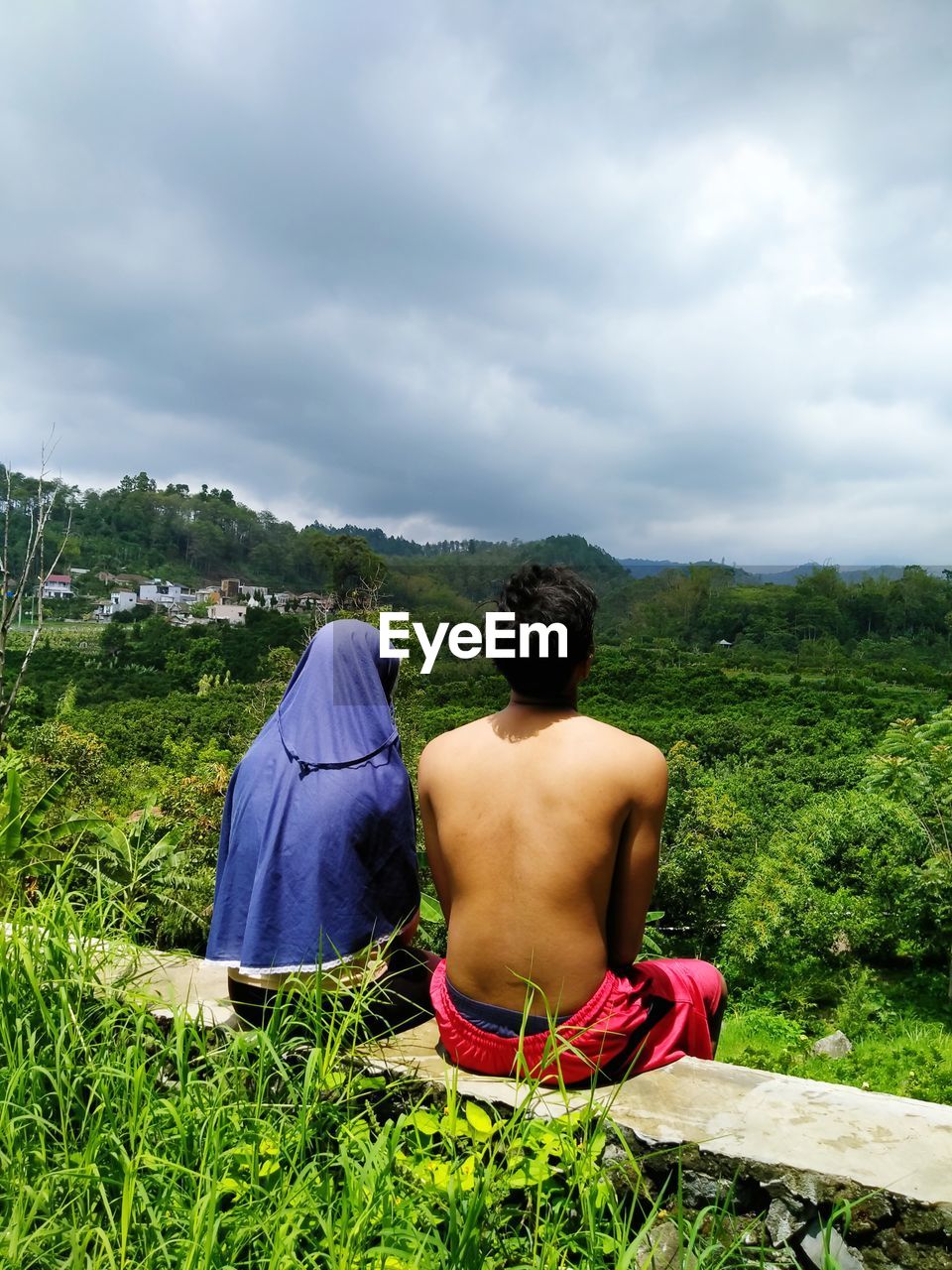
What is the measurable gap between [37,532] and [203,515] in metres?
49.4

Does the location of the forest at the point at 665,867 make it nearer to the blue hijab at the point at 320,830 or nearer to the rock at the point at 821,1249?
the rock at the point at 821,1249

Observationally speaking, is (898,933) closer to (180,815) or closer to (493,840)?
(180,815)

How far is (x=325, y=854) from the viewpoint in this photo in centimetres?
180

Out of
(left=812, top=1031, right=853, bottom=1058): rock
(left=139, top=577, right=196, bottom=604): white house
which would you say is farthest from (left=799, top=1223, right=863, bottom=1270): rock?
(left=139, top=577, right=196, bottom=604): white house

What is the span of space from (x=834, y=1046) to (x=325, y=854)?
12.7 feet

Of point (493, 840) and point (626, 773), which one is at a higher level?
point (626, 773)

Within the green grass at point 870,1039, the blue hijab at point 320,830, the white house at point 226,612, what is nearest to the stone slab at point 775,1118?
the blue hijab at point 320,830

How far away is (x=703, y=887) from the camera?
6.21 m

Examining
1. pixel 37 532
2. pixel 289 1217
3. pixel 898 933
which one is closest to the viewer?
pixel 289 1217

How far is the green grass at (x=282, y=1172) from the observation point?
4.08 ft

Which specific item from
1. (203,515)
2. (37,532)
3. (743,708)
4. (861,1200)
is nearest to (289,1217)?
(861,1200)

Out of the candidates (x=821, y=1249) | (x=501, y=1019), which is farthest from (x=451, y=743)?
(x=821, y=1249)

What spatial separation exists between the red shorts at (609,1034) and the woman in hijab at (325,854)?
0.17m

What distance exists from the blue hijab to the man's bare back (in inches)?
9.1
